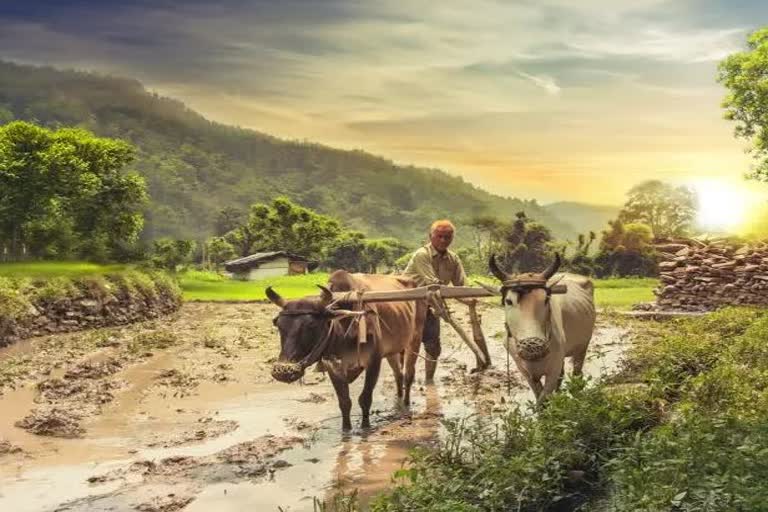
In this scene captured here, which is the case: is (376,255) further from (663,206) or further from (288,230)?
(663,206)

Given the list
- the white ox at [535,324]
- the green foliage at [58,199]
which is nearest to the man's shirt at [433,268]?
the white ox at [535,324]

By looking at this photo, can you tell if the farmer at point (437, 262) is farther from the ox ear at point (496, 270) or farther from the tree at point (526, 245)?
the tree at point (526, 245)

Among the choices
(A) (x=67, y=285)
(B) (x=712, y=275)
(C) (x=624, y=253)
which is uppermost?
(C) (x=624, y=253)

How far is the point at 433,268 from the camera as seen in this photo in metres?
11.5

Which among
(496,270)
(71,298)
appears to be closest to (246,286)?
(71,298)

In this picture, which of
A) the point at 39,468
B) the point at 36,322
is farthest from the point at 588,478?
the point at 36,322

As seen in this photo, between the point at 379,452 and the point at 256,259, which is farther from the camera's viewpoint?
the point at 256,259

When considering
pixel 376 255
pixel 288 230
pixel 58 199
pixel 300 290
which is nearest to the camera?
pixel 58 199

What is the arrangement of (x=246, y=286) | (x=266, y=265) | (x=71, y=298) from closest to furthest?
(x=71, y=298) < (x=246, y=286) < (x=266, y=265)

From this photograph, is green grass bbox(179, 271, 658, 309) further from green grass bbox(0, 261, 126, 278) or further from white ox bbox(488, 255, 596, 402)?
white ox bbox(488, 255, 596, 402)

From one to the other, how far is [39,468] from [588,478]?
6.28 meters

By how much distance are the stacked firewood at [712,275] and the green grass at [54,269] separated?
21.5m

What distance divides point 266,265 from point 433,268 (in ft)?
194

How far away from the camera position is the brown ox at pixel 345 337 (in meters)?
8.92
